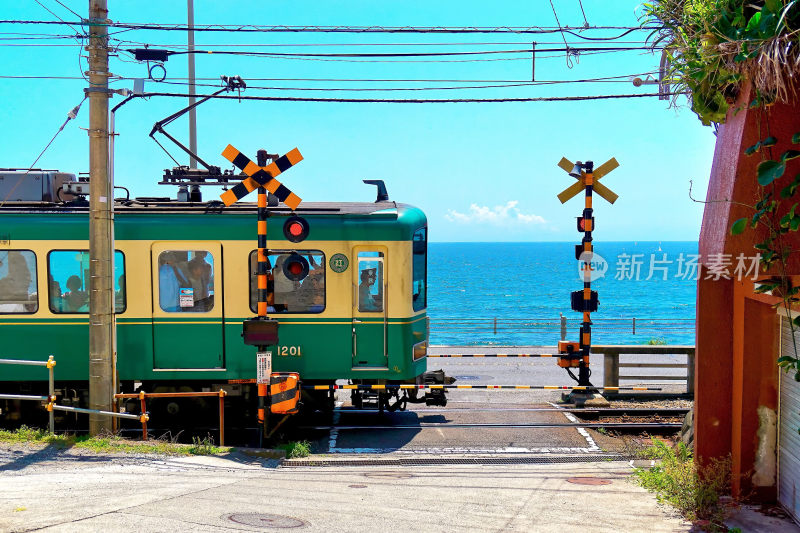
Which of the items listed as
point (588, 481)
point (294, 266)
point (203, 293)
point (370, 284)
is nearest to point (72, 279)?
point (203, 293)

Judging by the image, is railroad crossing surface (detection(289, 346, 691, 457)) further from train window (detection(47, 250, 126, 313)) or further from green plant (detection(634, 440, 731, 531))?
train window (detection(47, 250, 126, 313))

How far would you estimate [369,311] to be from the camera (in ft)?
37.7

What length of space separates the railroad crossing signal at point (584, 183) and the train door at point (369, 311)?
422 cm

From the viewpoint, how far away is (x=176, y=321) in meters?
11.3

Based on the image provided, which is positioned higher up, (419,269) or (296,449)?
(419,269)

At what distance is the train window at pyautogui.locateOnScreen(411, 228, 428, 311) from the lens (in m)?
11.7

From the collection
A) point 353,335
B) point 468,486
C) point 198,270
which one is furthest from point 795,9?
point 198,270

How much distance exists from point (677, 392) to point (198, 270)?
9.12 m

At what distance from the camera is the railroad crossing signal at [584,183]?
1372 centimetres

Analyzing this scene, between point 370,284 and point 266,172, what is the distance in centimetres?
236

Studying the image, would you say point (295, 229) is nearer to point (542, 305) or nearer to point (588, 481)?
point (588, 481)

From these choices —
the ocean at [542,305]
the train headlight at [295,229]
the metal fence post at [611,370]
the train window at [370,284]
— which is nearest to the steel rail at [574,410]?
the metal fence post at [611,370]

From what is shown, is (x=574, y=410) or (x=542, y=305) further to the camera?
(x=542, y=305)

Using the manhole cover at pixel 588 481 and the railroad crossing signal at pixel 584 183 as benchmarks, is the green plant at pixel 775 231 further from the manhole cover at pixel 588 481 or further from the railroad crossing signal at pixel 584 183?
the railroad crossing signal at pixel 584 183
